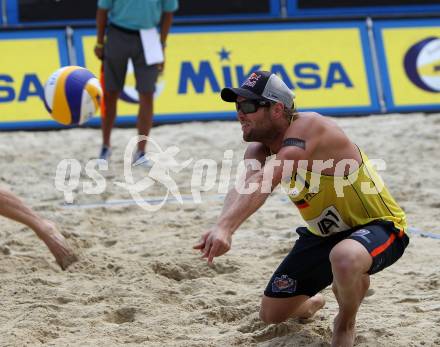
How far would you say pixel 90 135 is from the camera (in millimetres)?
9164

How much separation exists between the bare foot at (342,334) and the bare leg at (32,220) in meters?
1.64

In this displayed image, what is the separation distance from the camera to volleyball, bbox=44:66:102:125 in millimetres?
6512

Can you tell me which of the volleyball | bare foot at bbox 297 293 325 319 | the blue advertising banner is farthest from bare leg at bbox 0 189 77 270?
the blue advertising banner

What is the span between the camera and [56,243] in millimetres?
4785

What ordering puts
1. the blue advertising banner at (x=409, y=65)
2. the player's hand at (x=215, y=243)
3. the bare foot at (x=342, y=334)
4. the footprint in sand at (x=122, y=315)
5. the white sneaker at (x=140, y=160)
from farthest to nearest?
the blue advertising banner at (x=409, y=65) < the white sneaker at (x=140, y=160) < the footprint in sand at (x=122, y=315) < the bare foot at (x=342, y=334) < the player's hand at (x=215, y=243)

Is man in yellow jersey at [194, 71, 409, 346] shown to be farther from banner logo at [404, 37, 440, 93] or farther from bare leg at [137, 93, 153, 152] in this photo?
banner logo at [404, 37, 440, 93]

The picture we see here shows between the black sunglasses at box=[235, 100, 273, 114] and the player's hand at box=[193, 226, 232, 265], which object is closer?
the player's hand at box=[193, 226, 232, 265]

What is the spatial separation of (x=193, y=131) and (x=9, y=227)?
3475 millimetres

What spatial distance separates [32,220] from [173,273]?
0.80 m

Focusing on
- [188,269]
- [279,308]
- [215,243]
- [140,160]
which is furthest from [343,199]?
[140,160]

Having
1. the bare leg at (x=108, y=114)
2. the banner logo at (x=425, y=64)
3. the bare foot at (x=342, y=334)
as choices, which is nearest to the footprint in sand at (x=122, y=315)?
the bare foot at (x=342, y=334)

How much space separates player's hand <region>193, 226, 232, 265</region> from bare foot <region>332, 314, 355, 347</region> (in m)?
0.65

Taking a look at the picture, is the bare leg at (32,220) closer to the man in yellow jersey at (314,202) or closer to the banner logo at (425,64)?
the man in yellow jersey at (314,202)

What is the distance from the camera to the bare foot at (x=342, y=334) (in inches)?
148
